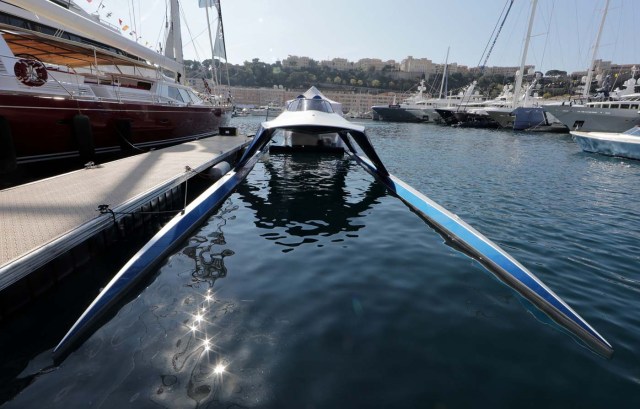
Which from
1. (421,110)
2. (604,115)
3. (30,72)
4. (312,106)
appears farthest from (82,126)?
(421,110)

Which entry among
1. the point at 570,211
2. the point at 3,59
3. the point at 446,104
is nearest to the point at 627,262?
the point at 570,211

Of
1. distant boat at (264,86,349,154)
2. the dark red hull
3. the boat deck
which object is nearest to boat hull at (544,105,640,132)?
distant boat at (264,86,349,154)

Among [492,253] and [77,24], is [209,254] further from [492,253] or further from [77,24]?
[77,24]

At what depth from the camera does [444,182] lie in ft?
41.2

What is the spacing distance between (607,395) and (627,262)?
4.32 m

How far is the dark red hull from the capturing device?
26.3 ft

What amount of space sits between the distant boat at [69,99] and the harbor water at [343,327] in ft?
18.2

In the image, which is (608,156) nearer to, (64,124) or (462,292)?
(462,292)

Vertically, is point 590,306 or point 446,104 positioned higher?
point 446,104

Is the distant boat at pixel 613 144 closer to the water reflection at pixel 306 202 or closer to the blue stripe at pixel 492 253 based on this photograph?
the water reflection at pixel 306 202

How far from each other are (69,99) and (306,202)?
755 centimetres

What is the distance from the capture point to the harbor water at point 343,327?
3006 mm

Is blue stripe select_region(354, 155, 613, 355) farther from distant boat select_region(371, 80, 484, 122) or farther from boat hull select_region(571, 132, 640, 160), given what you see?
distant boat select_region(371, 80, 484, 122)

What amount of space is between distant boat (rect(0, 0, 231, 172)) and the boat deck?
5.79 ft
